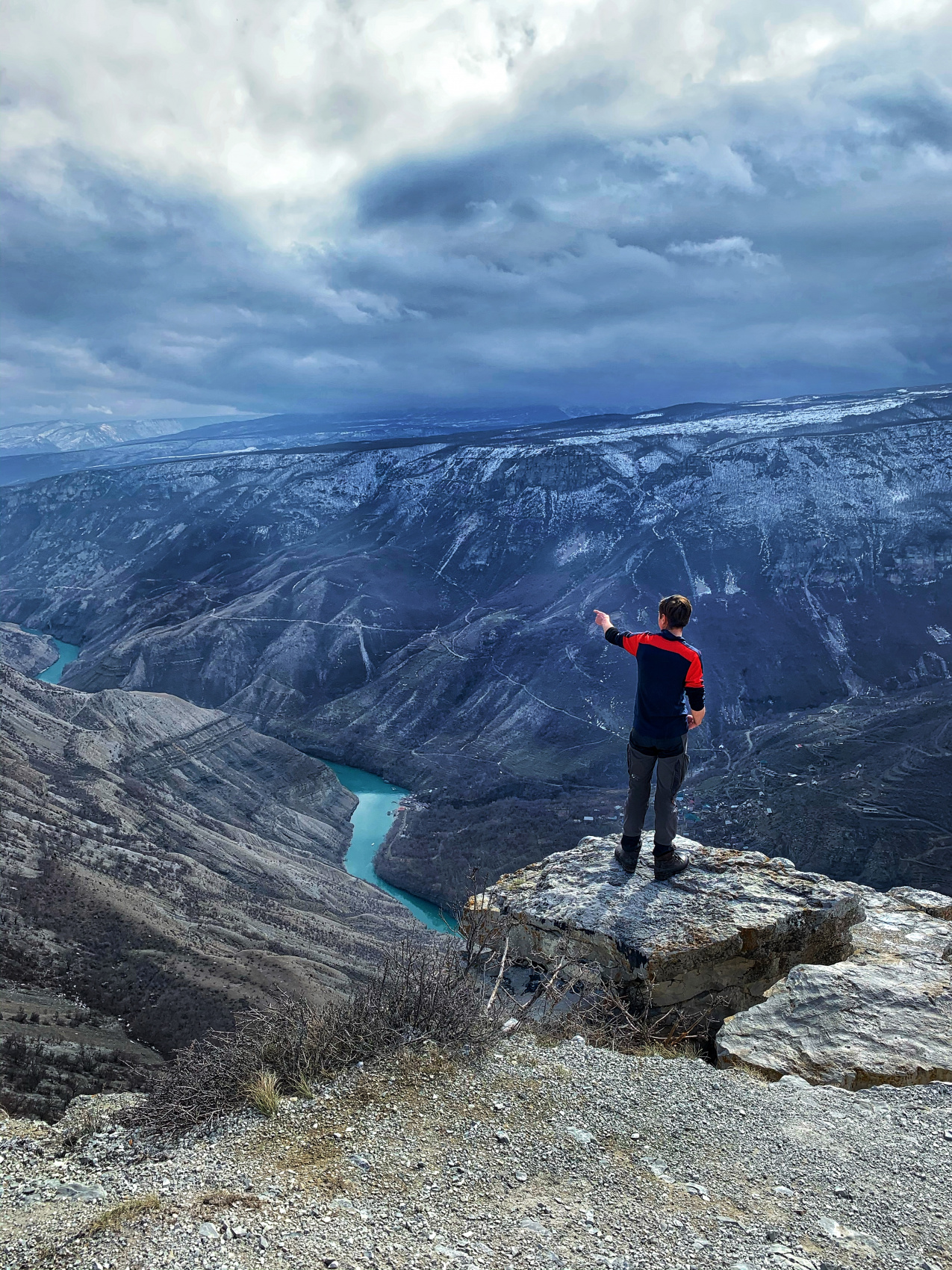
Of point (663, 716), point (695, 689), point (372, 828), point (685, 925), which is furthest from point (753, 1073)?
point (372, 828)

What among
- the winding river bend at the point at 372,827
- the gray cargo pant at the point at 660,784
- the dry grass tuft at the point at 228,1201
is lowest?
the winding river bend at the point at 372,827

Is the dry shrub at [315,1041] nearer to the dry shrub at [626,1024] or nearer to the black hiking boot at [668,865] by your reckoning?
the dry shrub at [626,1024]

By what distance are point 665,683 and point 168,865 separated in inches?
990

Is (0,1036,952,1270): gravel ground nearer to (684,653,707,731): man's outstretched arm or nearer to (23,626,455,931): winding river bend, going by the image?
(684,653,707,731): man's outstretched arm

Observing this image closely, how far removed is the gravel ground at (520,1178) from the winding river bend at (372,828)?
97.4 ft

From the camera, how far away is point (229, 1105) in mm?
4930

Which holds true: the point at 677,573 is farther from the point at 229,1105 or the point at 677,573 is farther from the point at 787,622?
the point at 229,1105

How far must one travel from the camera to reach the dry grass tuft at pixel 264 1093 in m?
4.79

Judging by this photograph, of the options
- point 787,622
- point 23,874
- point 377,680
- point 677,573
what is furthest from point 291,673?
point 23,874

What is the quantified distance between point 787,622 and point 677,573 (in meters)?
13.3

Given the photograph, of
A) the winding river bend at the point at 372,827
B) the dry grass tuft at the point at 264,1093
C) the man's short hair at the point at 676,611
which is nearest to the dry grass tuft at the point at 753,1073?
the dry grass tuft at the point at 264,1093

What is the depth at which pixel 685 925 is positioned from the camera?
7.20m

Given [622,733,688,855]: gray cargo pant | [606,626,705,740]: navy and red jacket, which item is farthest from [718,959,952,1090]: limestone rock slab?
[606,626,705,740]: navy and red jacket

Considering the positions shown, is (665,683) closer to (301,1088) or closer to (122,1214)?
(301,1088)
